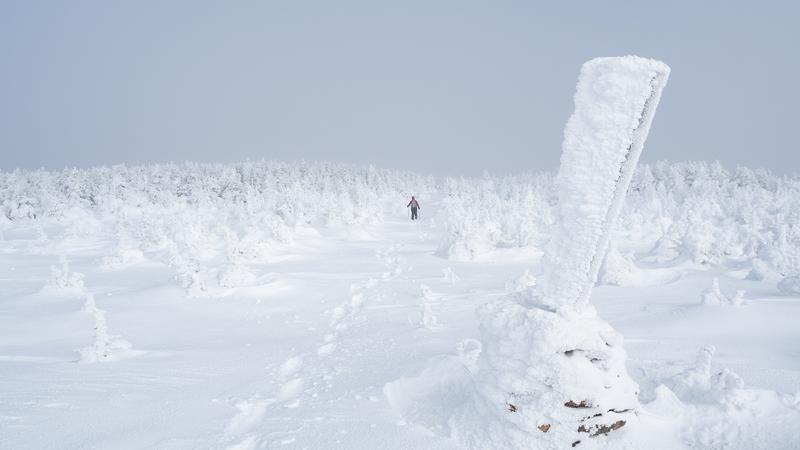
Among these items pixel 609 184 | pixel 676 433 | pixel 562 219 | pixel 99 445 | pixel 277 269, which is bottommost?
pixel 277 269

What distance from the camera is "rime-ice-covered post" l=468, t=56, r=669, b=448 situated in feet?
8.79

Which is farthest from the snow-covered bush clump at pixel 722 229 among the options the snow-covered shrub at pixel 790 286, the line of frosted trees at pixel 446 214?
the snow-covered shrub at pixel 790 286

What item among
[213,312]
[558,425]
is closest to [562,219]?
[558,425]

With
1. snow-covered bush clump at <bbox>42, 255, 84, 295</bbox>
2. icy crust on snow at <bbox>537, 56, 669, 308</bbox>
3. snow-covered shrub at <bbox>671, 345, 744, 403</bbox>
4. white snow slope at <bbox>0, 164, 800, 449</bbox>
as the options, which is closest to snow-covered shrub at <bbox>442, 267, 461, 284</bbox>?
white snow slope at <bbox>0, 164, 800, 449</bbox>

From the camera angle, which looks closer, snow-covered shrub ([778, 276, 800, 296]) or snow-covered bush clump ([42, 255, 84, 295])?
snow-covered shrub ([778, 276, 800, 296])

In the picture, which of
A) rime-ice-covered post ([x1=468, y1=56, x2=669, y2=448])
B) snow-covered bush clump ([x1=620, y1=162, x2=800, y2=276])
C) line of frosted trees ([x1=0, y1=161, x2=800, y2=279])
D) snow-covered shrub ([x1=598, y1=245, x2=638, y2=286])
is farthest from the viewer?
line of frosted trees ([x1=0, y1=161, x2=800, y2=279])

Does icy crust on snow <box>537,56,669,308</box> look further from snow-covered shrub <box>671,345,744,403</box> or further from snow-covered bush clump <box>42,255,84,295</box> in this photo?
snow-covered bush clump <box>42,255,84,295</box>

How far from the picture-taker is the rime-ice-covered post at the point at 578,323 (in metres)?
2.68

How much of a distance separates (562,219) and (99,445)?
3.39 meters

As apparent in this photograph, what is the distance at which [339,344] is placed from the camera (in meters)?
5.52

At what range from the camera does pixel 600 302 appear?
6.52 metres

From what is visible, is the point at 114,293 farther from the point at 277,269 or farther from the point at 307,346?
the point at 307,346

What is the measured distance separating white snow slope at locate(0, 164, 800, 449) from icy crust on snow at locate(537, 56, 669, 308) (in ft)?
3.09

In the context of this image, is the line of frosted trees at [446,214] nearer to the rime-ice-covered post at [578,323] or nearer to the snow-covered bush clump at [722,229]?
the snow-covered bush clump at [722,229]
